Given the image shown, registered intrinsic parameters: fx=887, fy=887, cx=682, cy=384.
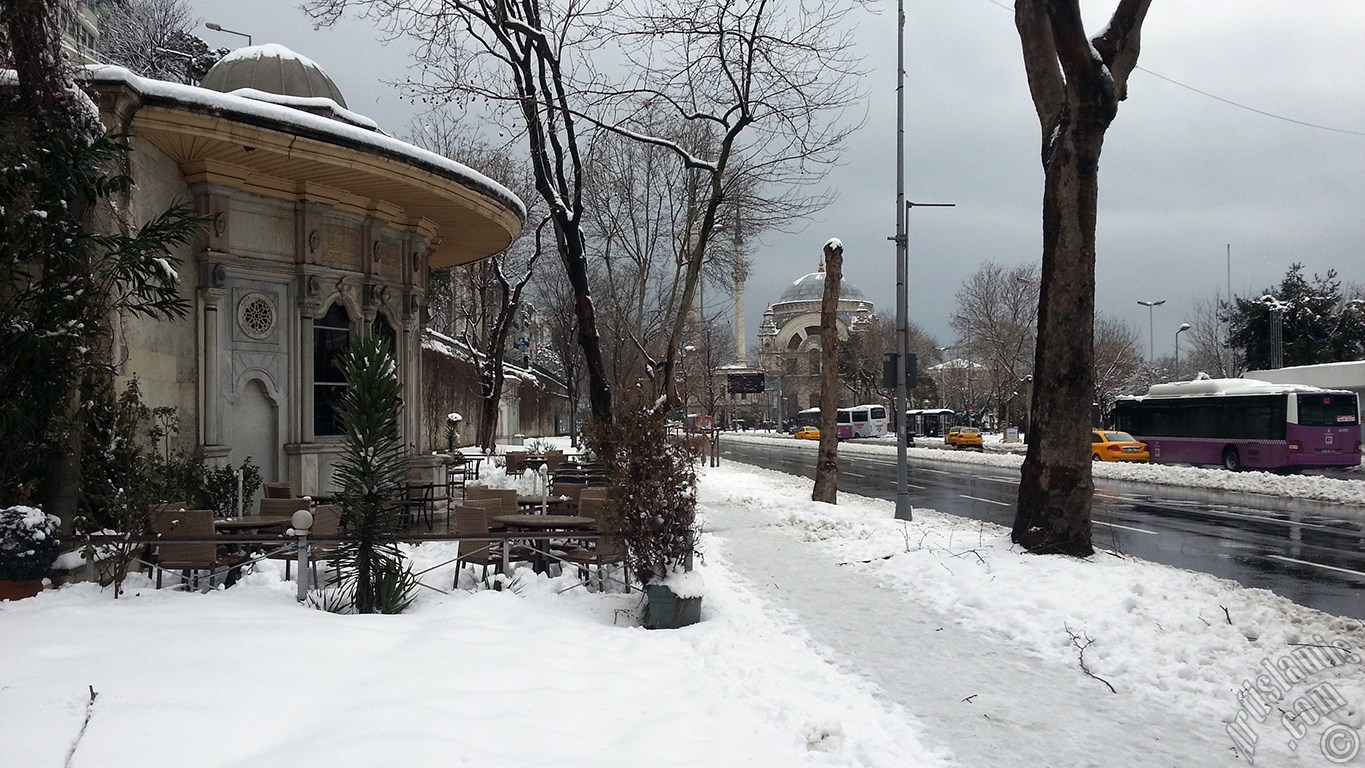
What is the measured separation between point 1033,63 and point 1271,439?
22.9 metres

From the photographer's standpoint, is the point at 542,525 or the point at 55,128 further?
the point at 542,525

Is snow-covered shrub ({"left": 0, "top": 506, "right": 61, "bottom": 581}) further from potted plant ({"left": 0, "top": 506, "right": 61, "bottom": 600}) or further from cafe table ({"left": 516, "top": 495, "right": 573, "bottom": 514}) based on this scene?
cafe table ({"left": 516, "top": 495, "right": 573, "bottom": 514})

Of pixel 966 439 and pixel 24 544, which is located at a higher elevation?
pixel 24 544

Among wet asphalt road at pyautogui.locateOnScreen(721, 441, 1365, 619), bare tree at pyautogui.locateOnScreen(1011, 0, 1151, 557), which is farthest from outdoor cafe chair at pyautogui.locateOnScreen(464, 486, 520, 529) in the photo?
wet asphalt road at pyautogui.locateOnScreen(721, 441, 1365, 619)

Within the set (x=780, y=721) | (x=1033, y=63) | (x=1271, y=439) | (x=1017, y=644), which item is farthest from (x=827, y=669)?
(x=1271, y=439)

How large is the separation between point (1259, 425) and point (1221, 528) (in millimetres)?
14913

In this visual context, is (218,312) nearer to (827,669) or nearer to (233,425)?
(233,425)

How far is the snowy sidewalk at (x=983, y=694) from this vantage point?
5020 mm

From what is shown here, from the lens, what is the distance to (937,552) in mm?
10617

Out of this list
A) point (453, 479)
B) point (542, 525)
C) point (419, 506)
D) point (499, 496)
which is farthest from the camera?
point (453, 479)

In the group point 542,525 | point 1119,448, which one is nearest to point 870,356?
point 1119,448

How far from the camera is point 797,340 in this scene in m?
111

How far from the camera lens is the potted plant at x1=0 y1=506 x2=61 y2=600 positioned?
617 centimetres

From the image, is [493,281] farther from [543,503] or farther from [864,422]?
[864,422]
